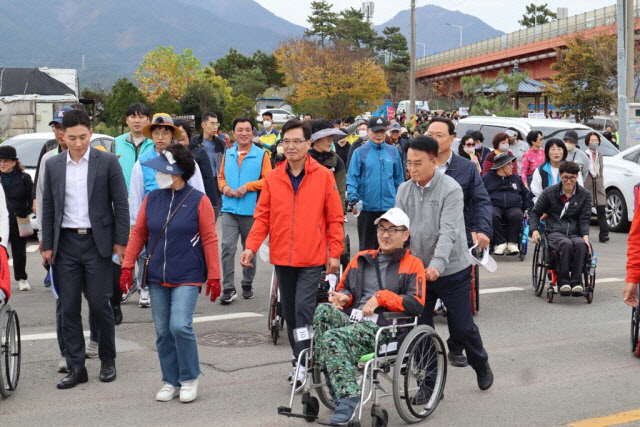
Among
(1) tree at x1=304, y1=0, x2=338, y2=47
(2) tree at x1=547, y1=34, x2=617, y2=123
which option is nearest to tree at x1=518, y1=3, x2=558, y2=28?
(1) tree at x1=304, y1=0, x2=338, y2=47

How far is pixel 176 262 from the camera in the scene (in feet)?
20.9

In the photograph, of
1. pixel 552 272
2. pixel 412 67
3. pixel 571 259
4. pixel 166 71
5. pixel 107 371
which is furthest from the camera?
pixel 166 71

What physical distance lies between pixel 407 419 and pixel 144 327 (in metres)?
3.89

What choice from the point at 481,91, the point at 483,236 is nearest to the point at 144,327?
the point at 483,236

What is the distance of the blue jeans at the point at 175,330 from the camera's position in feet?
20.8

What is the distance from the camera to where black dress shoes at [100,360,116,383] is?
7004mm

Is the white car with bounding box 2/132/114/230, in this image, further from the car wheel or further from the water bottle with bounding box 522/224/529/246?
the car wheel

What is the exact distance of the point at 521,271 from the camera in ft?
42.3

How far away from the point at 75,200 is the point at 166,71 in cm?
6358

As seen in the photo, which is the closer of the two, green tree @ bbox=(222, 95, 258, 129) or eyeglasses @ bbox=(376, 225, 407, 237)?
eyeglasses @ bbox=(376, 225, 407, 237)

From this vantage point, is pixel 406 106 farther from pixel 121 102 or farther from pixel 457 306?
pixel 457 306

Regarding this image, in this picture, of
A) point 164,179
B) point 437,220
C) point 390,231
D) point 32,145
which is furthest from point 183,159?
point 32,145

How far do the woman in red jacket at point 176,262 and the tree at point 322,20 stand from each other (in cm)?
9897

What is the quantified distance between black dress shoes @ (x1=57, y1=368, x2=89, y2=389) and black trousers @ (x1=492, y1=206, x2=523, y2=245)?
805 cm
